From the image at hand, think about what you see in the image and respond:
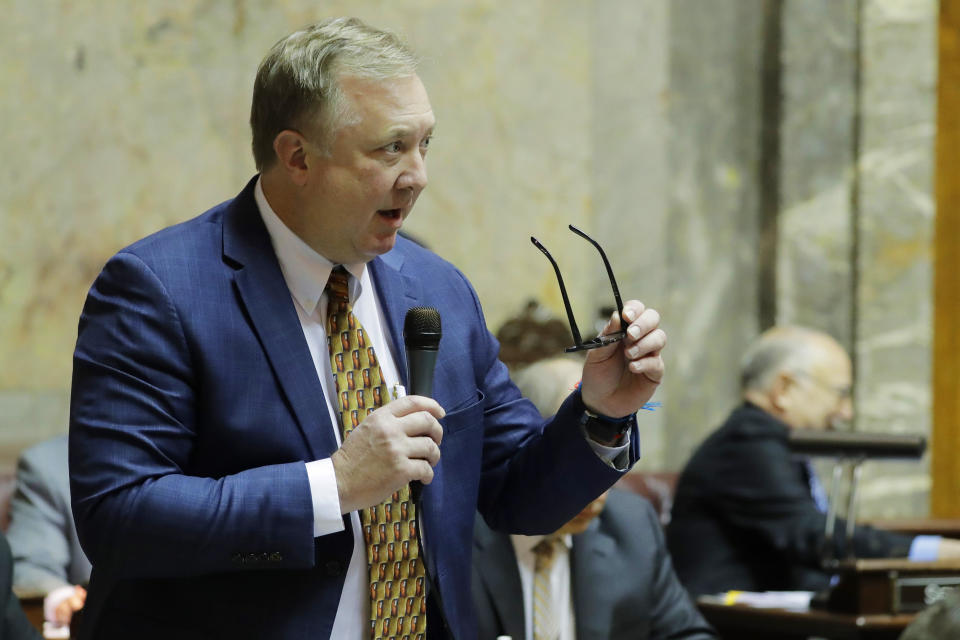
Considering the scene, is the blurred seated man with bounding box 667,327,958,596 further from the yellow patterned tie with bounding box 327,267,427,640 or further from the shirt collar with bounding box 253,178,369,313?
the shirt collar with bounding box 253,178,369,313

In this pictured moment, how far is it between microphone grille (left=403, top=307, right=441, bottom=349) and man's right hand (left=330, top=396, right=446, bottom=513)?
0.13 m

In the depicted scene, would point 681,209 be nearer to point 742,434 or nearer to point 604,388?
point 742,434

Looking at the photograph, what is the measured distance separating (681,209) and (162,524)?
5146mm

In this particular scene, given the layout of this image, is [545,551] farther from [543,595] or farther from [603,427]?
[603,427]

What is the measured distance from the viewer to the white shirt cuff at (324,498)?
1.88 meters

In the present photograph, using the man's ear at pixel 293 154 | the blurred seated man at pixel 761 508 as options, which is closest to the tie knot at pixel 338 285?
the man's ear at pixel 293 154

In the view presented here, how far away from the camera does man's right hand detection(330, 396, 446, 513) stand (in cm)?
182

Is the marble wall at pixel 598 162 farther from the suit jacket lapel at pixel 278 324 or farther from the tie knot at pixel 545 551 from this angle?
the suit jacket lapel at pixel 278 324

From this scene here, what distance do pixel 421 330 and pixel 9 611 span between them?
1.15 metres

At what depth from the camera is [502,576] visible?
10.8 feet

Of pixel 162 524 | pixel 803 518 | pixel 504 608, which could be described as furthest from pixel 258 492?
pixel 803 518

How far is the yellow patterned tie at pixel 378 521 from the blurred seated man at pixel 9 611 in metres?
0.92

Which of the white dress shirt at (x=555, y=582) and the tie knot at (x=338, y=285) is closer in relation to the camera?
the tie knot at (x=338, y=285)

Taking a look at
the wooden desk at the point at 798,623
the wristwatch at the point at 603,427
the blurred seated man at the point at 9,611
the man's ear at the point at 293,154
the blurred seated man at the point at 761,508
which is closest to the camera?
the man's ear at the point at 293,154
